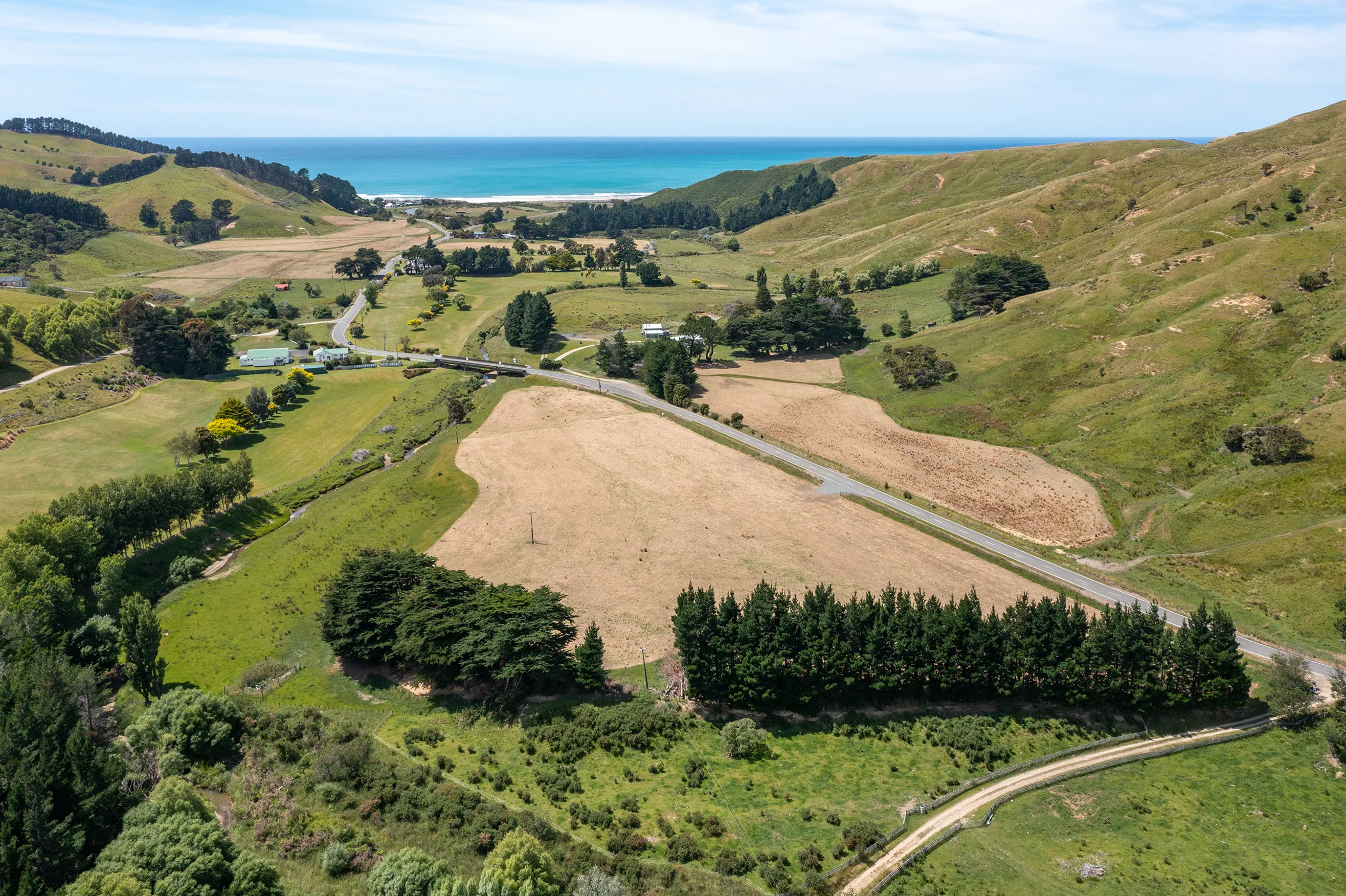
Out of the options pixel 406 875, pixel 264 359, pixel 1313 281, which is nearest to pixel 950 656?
pixel 406 875

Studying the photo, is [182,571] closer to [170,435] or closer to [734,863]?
[170,435]

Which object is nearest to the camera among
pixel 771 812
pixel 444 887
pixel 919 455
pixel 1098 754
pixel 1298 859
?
pixel 444 887

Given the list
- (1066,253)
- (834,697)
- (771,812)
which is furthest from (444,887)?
(1066,253)

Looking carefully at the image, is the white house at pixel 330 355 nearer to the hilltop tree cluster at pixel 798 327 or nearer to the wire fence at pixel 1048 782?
the hilltop tree cluster at pixel 798 327

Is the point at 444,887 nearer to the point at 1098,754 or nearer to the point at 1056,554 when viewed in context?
the point at 1098,754

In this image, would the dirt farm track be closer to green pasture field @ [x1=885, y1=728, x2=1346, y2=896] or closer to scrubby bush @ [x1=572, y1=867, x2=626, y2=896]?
green pasture field @ [x1=885, y1=728, x2=1346, y2=896]

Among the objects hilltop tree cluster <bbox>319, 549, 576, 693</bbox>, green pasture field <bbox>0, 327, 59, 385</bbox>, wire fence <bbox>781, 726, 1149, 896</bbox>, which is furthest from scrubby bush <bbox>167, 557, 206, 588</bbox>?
wire fence <bbox>781, 726, 1149, 896</bbox>
